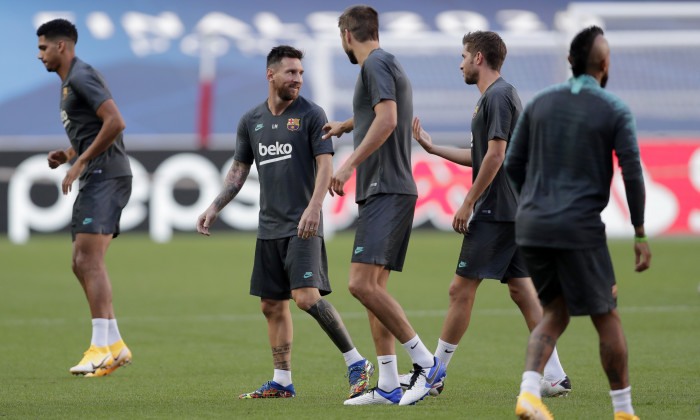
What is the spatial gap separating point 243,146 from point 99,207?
5.49 feet

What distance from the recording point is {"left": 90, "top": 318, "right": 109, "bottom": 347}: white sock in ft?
25.3

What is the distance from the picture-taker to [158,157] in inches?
843

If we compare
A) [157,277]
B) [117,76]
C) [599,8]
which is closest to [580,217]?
[157,277]

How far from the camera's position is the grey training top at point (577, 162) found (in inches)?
189

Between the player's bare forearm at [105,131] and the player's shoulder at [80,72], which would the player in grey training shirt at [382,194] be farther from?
the player's shoulder at [80,72]

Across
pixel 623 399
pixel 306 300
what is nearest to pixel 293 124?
pixel 306 300

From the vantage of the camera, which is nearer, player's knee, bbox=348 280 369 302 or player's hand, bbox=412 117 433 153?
player's knee, bbox=348 280 369 302

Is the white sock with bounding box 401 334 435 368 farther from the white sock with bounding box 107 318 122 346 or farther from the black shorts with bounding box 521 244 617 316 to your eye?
the white sock with bounding box 107 318 122 346

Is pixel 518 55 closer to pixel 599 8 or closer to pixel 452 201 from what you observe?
pixel 599 8

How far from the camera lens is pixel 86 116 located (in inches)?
313

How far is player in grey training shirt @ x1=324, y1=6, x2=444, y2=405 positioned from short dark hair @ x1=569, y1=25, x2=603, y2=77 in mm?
1236

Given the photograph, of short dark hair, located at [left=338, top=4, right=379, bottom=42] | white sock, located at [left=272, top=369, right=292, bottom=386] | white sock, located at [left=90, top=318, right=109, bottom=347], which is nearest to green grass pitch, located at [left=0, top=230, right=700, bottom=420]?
white sock, located at [left=272, top=369, right=292, bottom=386]

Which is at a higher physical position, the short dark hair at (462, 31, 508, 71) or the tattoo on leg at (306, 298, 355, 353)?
the short dark hair at (462, 31, 508, 71)

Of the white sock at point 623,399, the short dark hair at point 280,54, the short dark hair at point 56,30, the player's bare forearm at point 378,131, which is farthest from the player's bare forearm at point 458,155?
the short dark hair at point 56,30
